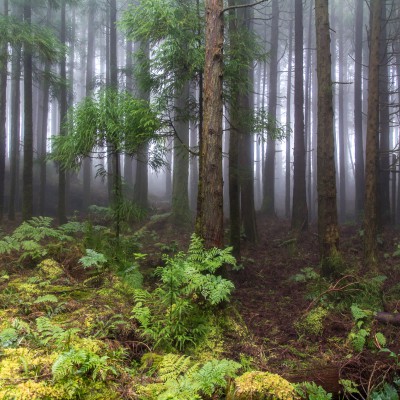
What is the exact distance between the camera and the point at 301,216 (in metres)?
15.1

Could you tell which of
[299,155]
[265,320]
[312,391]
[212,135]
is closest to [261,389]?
[312,391]

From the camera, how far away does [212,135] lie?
6480 mm

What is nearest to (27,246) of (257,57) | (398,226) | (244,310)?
(244,310)

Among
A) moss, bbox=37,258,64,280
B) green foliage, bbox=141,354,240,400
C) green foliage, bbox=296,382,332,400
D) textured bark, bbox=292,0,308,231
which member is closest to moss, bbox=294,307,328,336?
green foliage, bbox=296,382,332,400

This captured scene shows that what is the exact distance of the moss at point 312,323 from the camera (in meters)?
6.07

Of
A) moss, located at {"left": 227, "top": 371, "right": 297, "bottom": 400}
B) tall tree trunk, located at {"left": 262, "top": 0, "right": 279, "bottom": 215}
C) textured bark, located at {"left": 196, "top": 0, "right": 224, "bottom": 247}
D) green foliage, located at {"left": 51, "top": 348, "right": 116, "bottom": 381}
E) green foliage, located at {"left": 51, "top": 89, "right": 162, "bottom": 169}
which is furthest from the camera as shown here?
tall tree trunk, located at {"left": 262, "top": 0, "right": 279, "bottom": 215}

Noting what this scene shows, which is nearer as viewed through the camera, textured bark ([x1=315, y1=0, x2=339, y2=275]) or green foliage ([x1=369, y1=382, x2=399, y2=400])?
green foliage ([x1=369, y1=382, x2=399, y2=400])

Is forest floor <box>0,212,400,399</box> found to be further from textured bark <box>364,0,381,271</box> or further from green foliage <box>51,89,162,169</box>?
green foliage <box>51,89,162,169</box>

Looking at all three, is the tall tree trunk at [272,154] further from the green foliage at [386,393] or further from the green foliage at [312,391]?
the green foliage at [312,391]

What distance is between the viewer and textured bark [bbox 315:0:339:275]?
884cm

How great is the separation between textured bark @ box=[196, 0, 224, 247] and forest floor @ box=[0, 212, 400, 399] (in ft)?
4.99

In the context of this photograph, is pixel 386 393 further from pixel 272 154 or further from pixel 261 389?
pixel 272 154

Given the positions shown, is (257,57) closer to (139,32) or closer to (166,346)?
(139,32)

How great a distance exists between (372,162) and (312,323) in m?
5.98
